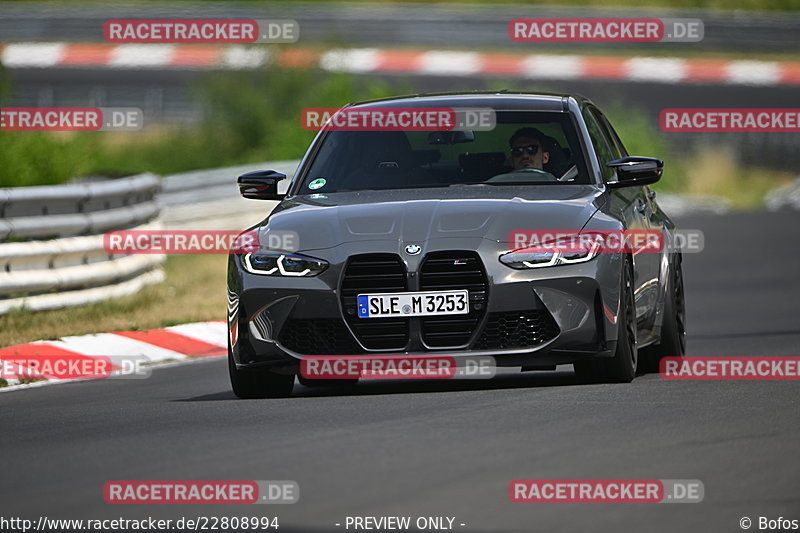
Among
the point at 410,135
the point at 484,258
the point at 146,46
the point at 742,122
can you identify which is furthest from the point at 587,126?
the point at 146,46

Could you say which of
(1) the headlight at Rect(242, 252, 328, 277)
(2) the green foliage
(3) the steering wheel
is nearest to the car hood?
(1) the headlight at Rect(242, 252, 328, 277)

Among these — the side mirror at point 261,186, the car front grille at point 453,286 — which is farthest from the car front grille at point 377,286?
the side mirror at point 261,186

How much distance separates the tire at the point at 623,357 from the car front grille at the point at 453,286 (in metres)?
0.76

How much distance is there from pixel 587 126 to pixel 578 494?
4746mm

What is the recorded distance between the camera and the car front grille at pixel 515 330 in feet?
29.7

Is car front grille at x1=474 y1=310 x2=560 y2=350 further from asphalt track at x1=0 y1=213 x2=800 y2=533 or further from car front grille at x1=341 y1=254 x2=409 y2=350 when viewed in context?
car front grille at x1=341 y1=254 x2=409 y2=350

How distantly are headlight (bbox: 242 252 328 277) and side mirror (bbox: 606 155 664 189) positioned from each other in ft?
6.42

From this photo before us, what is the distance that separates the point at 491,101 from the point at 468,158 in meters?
0.65

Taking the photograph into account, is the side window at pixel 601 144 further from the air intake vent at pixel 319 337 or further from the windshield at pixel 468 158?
the air intake vent at pixel 319 337

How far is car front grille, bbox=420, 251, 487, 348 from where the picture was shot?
903 cm

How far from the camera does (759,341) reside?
1276cm

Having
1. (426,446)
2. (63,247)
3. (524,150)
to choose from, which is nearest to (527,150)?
(524,150)

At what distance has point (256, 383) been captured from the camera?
9.68 metres

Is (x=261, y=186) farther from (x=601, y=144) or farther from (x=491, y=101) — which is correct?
(x=601, y=144)
